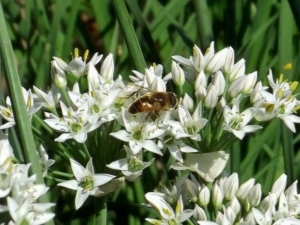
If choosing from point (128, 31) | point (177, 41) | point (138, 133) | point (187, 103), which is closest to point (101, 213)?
point (138, 133)

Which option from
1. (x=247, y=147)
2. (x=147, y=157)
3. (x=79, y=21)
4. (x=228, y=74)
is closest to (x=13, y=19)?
(x=79, y=21)

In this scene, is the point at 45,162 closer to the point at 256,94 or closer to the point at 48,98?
the point at 48,98

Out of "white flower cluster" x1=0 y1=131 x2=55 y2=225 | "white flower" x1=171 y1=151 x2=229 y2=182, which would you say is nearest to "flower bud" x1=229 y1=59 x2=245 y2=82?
"white flower" x1=171 y1=151 x2=229 y2=182

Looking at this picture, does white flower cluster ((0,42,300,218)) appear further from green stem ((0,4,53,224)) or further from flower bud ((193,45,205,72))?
green stem ((0,4,53,224))

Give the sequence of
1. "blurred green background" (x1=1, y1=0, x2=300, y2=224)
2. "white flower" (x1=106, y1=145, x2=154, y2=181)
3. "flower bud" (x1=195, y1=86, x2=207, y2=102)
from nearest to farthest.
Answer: "white flower" (x1=106, y1=145, x2=154, y2=181) < "flower bud" (x1=195, y1=86, x2=207, y2=102) < "blurred green background" (x1=1, y1=0, x2=300, y2=224)

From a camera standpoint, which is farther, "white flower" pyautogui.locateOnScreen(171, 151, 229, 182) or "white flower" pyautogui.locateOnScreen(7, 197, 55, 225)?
"white flower" pyautogui.locateOnScreen(171, 151, 229, 182)

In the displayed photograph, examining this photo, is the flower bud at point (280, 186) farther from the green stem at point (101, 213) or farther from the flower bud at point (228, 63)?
the green stem at point (101, 213)
